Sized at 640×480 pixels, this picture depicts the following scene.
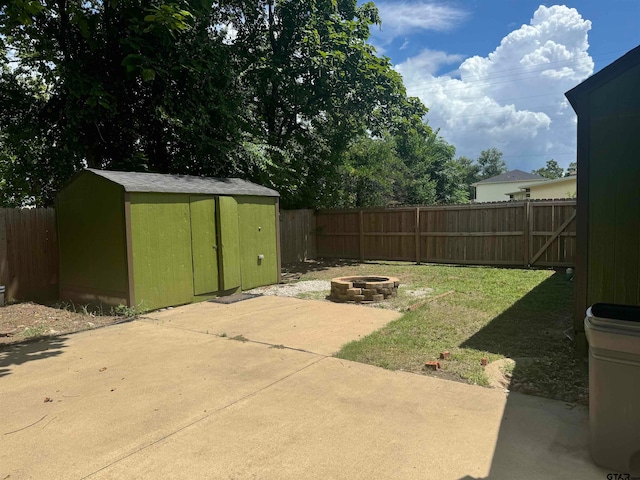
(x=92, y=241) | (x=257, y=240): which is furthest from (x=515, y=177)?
(x=92, y=241)

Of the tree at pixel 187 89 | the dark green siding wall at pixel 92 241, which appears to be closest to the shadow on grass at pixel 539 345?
the dark green siding wall at pixel 92 241

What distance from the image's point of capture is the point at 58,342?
5645 millimetres

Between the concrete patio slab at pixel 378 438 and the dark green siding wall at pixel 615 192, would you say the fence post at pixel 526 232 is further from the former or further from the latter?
the concrete patio slab at pixel 378 438

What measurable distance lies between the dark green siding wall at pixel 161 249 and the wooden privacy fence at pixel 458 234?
7830 mm

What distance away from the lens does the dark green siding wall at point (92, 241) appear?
7.13m

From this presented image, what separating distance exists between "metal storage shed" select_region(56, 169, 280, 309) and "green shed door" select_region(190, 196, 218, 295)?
0.02 metres

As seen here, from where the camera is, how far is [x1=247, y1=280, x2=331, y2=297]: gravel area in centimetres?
910

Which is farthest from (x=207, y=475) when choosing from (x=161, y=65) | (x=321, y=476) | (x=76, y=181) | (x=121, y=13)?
(x=121, y=13)

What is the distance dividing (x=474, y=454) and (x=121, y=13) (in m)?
10.5

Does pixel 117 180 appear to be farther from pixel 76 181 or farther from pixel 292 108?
pixel 292 108

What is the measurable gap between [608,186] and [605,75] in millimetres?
1101

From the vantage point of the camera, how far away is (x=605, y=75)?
4.19 meters

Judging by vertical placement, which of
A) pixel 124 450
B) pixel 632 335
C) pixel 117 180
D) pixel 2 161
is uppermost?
pixel 2 161

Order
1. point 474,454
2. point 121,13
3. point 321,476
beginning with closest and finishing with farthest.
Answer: point 321,476, point 474,454, point 121,13
